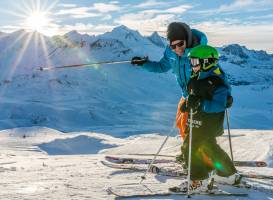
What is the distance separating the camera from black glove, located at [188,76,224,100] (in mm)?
4422

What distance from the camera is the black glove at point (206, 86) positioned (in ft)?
14.5

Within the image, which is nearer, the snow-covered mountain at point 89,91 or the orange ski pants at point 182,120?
the orange ski pants at point 182,120

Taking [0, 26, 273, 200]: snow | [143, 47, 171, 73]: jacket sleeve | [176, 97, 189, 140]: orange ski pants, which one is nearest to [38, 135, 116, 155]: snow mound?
[0, 26, 273, 200]: snow

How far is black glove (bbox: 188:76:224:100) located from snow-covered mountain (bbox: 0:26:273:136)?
35.7 m

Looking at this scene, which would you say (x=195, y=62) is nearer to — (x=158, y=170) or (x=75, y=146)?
(x=158, y=170)

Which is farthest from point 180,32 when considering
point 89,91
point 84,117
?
point 89,91

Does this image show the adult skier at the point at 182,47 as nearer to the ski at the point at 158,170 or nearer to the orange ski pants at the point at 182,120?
the orange ski pants at the point at 182,120

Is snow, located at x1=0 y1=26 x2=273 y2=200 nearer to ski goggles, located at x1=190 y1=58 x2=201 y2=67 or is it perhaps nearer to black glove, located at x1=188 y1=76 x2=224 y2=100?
black glove, located at x1=188 y1=76 x2=224 y2=100

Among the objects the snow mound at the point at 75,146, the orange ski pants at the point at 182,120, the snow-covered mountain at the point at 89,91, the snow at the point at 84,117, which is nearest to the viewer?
the orange ski pants at the point at 182,120

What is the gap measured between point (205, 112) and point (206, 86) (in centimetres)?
33

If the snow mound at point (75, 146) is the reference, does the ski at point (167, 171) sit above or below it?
above

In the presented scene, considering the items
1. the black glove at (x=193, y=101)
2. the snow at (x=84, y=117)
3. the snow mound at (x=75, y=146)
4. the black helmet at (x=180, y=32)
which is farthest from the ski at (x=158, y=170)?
the snow mound at (x=75, y=146)

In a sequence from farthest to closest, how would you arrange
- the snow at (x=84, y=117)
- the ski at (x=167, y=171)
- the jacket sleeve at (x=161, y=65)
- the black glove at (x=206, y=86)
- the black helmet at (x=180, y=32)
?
the jacket sleeve at (x=161, y=65), the snow at (x=84, y=117), the ski at (x=167, y=171), the black helmet at (x=180, y=32), the black glove at (x=206, y=86)

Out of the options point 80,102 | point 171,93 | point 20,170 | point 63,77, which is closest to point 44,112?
point 80,102
